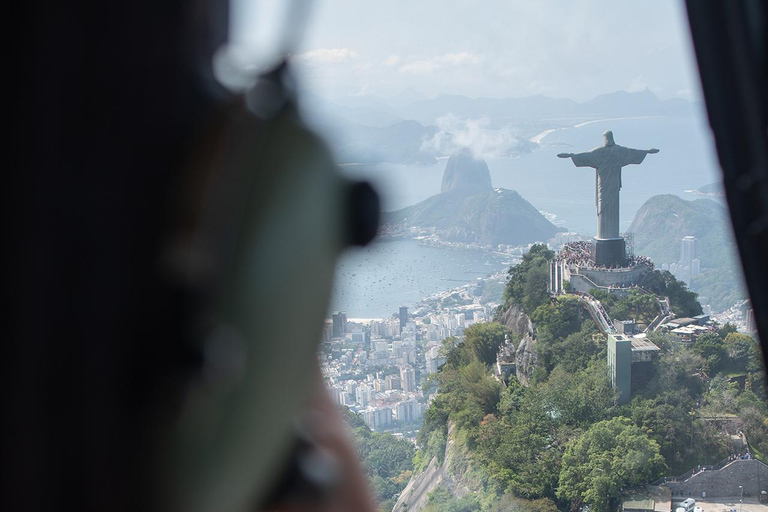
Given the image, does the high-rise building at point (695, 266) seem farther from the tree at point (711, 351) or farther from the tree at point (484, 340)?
the tree at point (484, 340)

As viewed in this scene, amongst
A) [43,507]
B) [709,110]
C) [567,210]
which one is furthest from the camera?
[567,210]

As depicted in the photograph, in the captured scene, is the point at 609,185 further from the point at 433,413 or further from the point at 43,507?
the point at 43,507

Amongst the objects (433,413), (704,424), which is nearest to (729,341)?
(704,424)

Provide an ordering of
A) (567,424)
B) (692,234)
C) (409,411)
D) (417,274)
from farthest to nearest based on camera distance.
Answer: (692,234) → (417,274) → (567,424) → (409,411)

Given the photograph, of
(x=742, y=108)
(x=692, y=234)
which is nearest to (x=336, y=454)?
(x=742, y=108)

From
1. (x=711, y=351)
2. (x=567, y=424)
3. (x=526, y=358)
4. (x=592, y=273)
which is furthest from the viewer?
(x=592, y=273)

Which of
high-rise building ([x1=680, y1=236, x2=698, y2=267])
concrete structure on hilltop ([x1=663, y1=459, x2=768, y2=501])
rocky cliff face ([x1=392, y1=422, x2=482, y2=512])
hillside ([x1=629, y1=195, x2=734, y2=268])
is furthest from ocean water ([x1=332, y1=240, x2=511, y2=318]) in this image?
concrete structure on hilltop ([x1=663, y1=459, x2=768, y2=501])

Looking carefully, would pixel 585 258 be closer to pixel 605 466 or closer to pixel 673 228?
pixel 673 228
